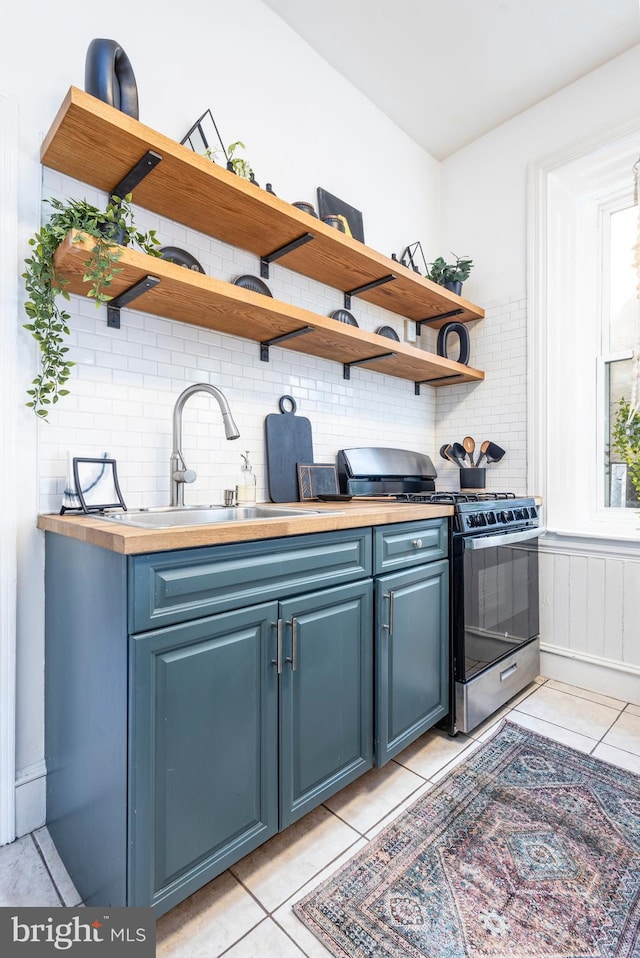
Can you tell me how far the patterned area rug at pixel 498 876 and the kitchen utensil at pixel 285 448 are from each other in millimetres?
1299

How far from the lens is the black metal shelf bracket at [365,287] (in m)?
2.45

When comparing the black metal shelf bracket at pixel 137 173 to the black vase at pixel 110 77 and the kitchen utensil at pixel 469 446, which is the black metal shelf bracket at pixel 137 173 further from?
the kitchen utensil at pixel 469 446

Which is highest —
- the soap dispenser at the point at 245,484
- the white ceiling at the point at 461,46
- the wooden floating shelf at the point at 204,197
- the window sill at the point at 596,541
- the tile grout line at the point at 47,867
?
the white ceiling at the point at 461,46

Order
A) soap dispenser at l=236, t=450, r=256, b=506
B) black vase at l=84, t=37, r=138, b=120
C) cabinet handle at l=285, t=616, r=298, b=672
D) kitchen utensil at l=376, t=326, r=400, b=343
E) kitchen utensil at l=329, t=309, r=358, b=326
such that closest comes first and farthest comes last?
cabinet handle at l=285, t=616, r=298, b=672 < black vase at l=84, t=37, r=138, b=120 < soap dispenser at l=236, t=450, r=256, b=506 < kitchen utensil at l=329, t=309, r=358, b=326 < kitchen utensil at l=376, t=326, r=400, b=343

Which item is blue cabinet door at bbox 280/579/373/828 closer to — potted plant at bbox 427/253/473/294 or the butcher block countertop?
the butcher block countertop

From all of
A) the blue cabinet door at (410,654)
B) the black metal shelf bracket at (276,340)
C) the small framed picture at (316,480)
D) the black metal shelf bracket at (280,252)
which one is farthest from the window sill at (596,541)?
the black metal shelf bracket at (280,252)

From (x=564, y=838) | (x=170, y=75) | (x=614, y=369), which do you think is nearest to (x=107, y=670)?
(x=564, y=838)

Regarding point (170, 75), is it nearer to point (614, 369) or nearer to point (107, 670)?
point (107, 670)

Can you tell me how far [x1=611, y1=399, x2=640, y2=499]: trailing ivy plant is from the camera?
2299mm

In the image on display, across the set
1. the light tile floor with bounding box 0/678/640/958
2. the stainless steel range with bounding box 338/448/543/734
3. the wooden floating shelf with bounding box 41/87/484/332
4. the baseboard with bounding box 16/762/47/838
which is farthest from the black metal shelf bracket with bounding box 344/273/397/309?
the baseboard with bounding box 16/762/47/838

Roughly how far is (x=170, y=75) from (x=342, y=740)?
2.48 metres

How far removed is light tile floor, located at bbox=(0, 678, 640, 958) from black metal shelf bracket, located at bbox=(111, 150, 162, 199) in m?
2.07

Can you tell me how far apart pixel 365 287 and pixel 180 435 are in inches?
54.2

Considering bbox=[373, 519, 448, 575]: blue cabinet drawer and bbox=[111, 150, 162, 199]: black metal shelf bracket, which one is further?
bbox=[373, 519, 448, 575]: blue cabinet drawer
